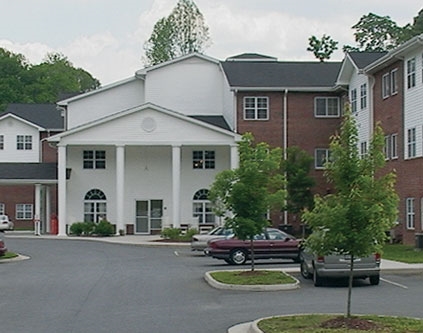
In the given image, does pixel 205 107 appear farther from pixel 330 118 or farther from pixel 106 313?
pixel 106 313

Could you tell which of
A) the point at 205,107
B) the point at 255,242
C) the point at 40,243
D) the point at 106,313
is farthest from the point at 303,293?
the point at 205,107

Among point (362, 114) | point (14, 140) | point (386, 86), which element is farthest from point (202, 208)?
point (14, 140)

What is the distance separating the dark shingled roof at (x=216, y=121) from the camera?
188 ft

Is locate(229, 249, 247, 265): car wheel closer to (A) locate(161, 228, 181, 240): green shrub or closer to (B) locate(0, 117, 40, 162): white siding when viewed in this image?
(A) locate(161, 228, 181, 240): green shrub

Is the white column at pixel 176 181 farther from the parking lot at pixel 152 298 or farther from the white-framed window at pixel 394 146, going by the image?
the parking lot at pixel 152 298

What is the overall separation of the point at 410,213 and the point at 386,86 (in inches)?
271

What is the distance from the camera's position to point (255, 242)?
106 feet

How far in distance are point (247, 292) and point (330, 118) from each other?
34378 mm

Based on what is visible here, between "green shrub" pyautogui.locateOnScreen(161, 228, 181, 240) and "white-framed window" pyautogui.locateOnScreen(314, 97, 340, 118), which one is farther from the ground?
"white-framed window" pyautogui.locateOnScreen(314, 97, 340, 118)

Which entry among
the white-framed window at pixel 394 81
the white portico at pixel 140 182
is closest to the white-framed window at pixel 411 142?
the white-framed window at pixel 394 81

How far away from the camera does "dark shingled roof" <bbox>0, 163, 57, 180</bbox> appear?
5803cm

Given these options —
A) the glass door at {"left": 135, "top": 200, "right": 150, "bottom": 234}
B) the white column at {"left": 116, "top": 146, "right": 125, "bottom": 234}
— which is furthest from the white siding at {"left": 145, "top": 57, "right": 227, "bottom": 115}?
the glass door at {"left": 135, "top": 200, "right": 150, "bottom": 234}

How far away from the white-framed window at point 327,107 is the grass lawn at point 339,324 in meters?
40.6

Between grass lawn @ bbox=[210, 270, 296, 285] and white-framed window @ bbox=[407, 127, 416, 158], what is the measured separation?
15846 millimetres
